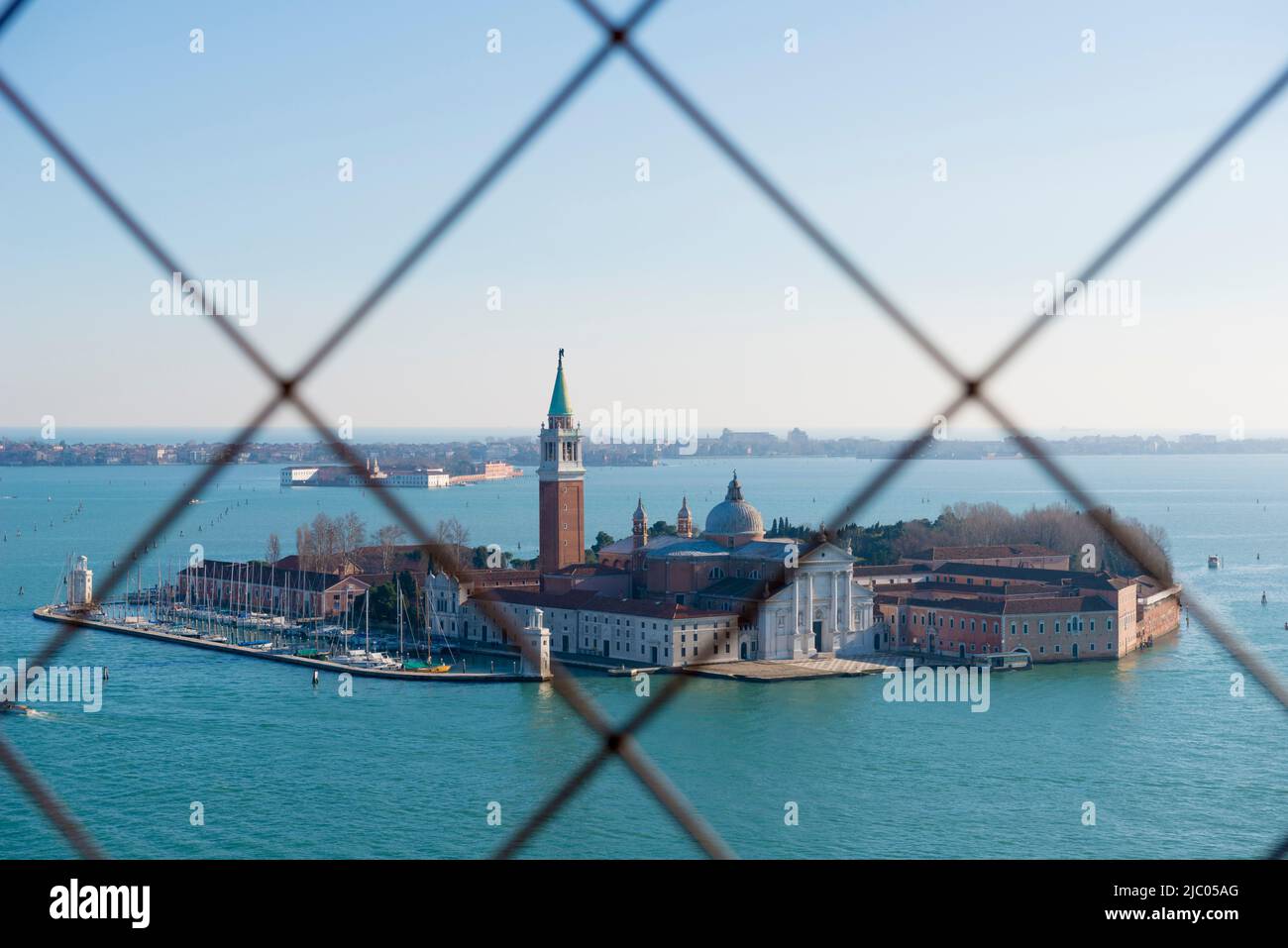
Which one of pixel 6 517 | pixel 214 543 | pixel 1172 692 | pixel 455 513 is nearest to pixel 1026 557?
pixel 1172 692

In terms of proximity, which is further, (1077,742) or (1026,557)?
(1026,557)

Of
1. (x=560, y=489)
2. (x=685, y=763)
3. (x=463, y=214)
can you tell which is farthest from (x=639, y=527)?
(x=463, y=214)

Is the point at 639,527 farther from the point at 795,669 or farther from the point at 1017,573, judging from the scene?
the point at 795,669

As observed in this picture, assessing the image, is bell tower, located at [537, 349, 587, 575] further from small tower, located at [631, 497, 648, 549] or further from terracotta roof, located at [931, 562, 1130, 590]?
terracotta roof, located at [931, 562, 1130, 590]

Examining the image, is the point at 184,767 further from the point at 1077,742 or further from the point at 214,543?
the point at 214,543

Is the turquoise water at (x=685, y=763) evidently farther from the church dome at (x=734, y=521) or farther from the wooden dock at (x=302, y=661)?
the church dome at (x=734, y=521)

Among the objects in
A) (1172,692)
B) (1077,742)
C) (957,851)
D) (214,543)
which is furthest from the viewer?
(214,543)
